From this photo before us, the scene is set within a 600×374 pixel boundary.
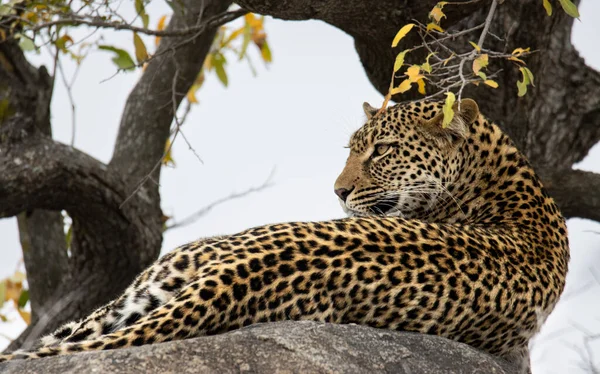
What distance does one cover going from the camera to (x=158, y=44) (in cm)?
1059

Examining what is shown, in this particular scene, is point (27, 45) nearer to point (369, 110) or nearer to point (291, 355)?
point (369, 110)

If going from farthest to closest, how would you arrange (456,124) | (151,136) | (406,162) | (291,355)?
(151,136)
(406,162)
(456,124)
(291,355)

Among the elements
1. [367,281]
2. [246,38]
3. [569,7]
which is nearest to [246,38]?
[246,38]

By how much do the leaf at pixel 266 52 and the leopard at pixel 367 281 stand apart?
160 inches

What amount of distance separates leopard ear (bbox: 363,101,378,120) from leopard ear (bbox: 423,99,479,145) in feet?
2.31

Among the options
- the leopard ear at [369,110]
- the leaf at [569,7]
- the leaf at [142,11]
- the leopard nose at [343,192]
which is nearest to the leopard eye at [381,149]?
the leopard nose at [343,192]

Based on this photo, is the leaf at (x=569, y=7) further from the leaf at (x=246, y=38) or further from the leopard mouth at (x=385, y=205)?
the leaf at (x=246, y=38)

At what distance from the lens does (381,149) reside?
6828 mm

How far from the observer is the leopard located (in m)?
4.50

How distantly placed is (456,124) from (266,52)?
13.8 ft

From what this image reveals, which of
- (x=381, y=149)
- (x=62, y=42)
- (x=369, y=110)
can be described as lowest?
(x=381, y=149)

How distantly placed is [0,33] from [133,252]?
2.23 m

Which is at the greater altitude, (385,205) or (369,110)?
(369,110)

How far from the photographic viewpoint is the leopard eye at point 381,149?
6.81m
